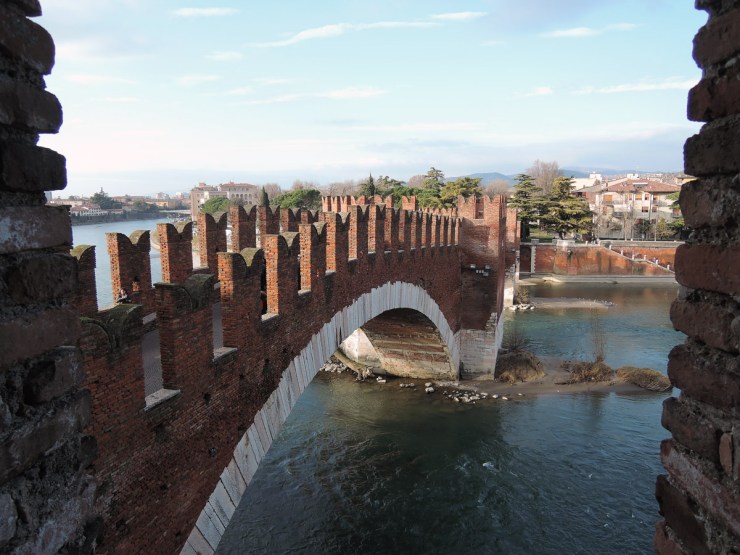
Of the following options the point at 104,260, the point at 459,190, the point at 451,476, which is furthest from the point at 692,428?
the point at 459,190

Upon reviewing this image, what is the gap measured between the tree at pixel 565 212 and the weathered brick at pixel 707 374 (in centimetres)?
5403

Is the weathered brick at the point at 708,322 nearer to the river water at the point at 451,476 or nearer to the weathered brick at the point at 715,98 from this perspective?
the weathered brick at the point at 715,98

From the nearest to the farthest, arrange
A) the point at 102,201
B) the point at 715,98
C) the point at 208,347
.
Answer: the point at 715,98
the point at 208,347
the point at 102,201

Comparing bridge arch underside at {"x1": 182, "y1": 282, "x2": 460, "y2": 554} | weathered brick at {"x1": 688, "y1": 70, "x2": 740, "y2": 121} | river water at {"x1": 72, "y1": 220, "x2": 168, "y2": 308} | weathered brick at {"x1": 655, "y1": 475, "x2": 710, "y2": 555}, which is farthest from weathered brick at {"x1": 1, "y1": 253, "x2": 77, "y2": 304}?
bridge arch underside at {"x1": 182, "y1": 282, "x2": 460, "y2": 554}

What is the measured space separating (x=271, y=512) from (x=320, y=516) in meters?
1.10

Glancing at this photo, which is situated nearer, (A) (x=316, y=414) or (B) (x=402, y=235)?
(B) (x=402, y=235)

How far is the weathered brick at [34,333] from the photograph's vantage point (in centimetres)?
209

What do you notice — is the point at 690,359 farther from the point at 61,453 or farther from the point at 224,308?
the point at 224,308

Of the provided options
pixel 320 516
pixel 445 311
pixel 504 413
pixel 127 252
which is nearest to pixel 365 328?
pixel 445 311

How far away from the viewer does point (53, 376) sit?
2291 mm

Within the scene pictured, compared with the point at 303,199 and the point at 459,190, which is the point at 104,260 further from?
the point at 459,190

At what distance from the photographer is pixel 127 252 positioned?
23.2 feet

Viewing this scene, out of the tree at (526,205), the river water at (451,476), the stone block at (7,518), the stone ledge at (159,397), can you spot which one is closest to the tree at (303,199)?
the river water at (451,476)

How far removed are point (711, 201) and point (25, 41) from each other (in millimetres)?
2923
